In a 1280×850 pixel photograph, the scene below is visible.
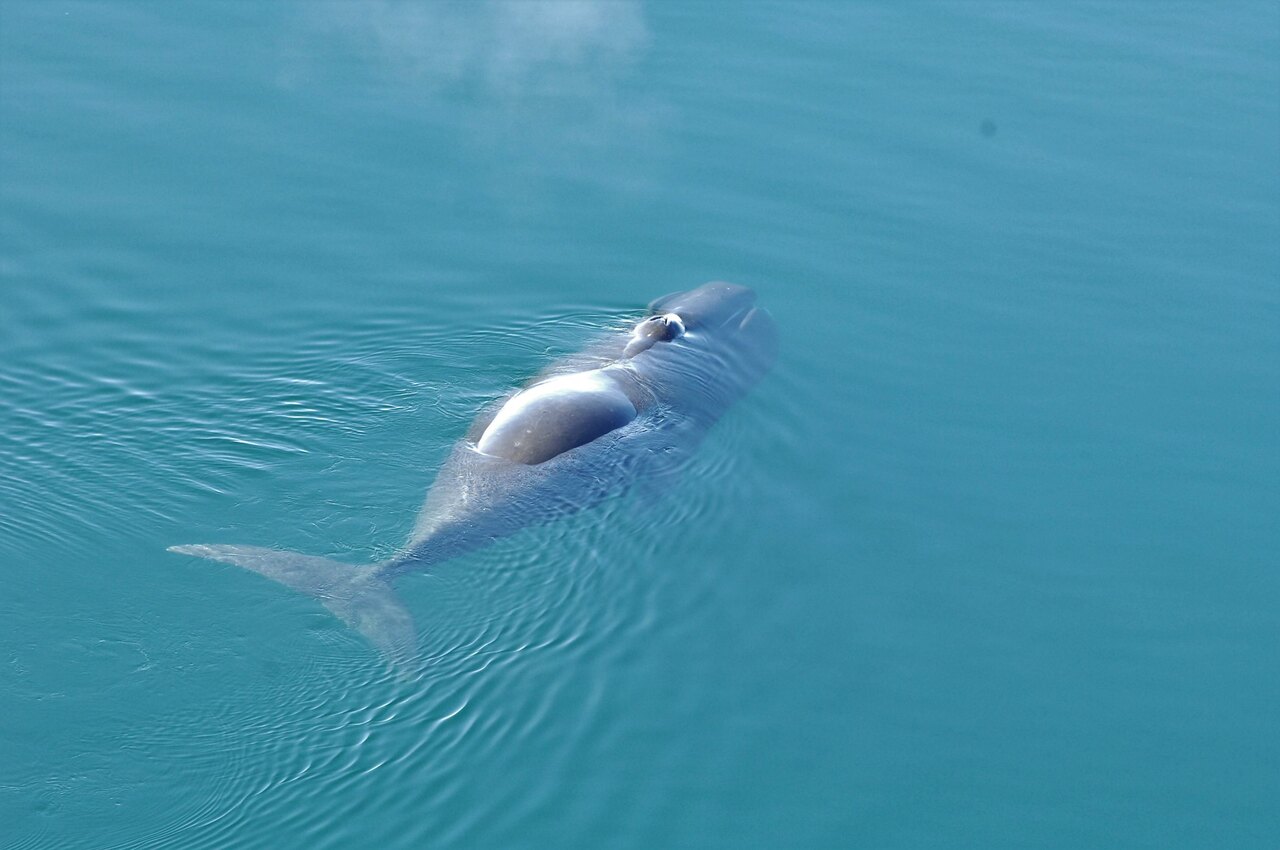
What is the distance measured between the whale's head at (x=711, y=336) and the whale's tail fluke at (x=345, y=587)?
642 cm

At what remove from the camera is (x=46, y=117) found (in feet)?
85.6

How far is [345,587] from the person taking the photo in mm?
16062

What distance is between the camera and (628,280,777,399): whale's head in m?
21.3

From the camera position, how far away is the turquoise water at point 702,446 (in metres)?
14.5

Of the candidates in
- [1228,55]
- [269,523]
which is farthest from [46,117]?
[1228,55]

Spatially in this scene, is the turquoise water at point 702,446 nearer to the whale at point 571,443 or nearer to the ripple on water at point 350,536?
the ripple on water at point 350,536

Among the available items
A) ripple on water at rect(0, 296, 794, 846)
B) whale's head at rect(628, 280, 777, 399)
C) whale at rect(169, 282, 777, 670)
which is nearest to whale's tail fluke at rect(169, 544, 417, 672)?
whale at rect(169, 282, 777, 670)

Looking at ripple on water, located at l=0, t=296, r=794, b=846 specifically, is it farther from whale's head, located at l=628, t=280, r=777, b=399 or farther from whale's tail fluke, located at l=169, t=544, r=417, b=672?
whale's head, located at l=628, t=280, r=777, b=399

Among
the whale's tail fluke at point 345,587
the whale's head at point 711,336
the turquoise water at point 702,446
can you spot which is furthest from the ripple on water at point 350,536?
the whale's head at point 711,336

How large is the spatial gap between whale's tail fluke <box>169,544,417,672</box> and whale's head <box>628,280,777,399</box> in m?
6.42

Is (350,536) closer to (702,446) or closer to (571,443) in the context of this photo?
(571,443)

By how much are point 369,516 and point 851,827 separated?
692 centimetres

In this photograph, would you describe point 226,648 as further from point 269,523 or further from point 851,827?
point 851,827

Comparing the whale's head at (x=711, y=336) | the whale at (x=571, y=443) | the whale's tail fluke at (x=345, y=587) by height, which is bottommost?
the whale's tail fluke at (x=345, y=587)
